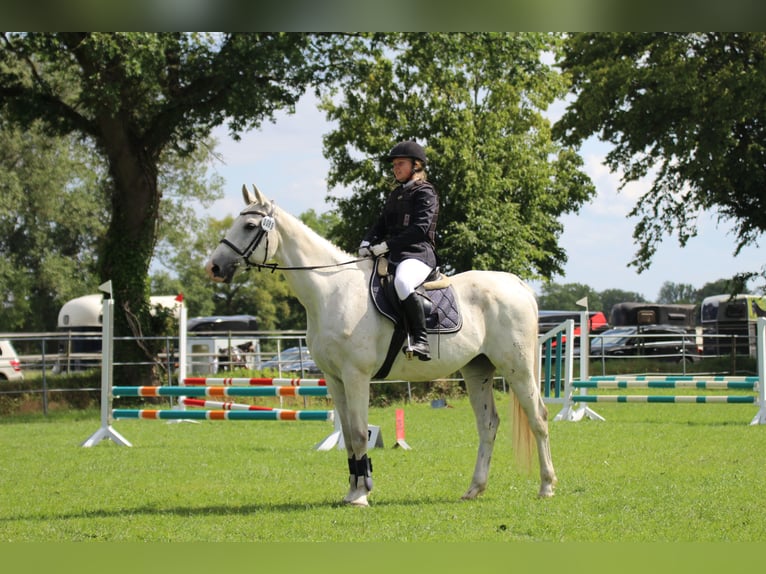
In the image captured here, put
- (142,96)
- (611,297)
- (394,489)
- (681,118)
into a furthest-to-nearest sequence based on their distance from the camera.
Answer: (611,297) < (681,118) < (142,96) < (394,489)

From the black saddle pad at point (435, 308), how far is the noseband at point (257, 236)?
0.88 m

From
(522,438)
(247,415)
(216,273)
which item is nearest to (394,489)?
(522,438)

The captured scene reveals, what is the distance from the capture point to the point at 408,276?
274 inches

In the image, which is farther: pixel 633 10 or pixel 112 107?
pixel 112 107

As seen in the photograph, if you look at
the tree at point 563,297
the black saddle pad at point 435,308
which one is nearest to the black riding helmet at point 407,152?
the black saddle pad at point 435,308

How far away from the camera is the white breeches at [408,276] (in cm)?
694

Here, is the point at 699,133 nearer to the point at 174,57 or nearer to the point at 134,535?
the point at 174,57

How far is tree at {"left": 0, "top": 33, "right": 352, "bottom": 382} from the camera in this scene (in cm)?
1938

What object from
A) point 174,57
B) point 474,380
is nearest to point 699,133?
point 174,57

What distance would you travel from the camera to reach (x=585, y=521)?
20.0ft

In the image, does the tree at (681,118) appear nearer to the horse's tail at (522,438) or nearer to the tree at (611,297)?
the horse's tail at (522,438)

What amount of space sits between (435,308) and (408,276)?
38cm

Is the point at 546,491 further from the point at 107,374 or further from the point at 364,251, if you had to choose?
the point at 107,374

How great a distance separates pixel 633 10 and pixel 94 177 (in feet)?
128
